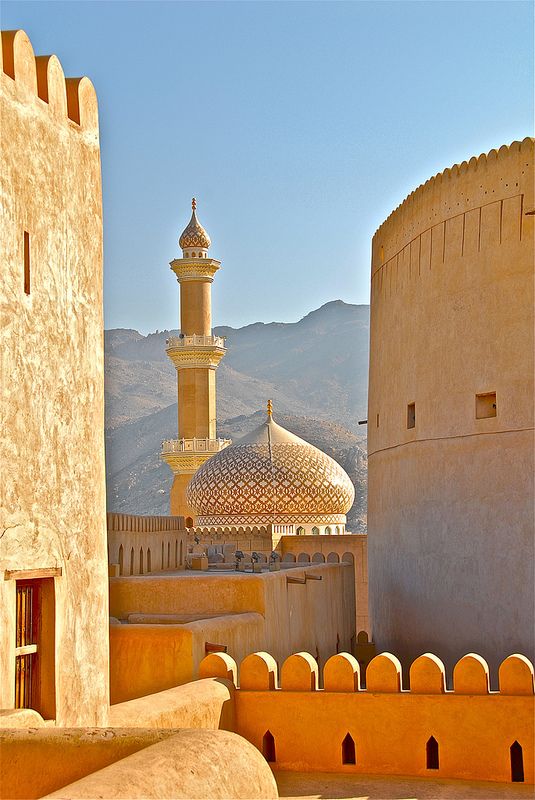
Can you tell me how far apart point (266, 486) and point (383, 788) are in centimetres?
1697

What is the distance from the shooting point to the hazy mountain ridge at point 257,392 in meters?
65.5

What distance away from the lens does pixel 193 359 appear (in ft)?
87.4

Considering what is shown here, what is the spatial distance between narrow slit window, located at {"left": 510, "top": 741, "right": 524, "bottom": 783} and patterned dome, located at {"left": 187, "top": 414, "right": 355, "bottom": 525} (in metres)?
16.8

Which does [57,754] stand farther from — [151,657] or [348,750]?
[151,657]

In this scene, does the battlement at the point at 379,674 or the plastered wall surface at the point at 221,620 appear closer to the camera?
the battlement at the point at 379,674

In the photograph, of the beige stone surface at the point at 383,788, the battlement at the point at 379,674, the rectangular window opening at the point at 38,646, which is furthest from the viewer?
the battlement at the point at 379,674

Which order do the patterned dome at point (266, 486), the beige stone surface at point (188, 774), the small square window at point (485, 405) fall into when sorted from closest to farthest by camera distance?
the beige stone surface at point (188, 774) < the small square window at point (485, 405) < the patterned dome at point (266, 486)

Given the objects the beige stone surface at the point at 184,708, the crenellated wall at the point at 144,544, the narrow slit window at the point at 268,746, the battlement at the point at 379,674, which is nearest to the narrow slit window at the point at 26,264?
the beige stone surface at the point at 184,708

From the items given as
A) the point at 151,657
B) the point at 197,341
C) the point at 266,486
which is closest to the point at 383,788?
the point at 151,657

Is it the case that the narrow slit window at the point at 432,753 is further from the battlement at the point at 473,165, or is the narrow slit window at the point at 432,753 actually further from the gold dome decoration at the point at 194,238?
the gold dome decoration at the point at 194,238

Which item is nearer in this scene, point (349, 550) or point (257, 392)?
point (349, 550)

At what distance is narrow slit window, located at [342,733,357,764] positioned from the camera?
750 centimetres

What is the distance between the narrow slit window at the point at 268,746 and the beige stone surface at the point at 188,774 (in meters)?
3.60

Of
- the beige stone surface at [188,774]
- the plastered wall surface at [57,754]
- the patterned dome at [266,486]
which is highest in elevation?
the patterned dome at [266,486]
